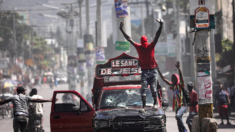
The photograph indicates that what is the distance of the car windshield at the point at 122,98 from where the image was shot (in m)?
10.1

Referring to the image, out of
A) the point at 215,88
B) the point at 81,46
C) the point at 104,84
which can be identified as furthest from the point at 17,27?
the point at 104,84

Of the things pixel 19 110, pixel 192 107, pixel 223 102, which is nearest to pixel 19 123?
pixel 19 110

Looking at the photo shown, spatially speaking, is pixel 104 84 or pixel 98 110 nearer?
pixel 98 110

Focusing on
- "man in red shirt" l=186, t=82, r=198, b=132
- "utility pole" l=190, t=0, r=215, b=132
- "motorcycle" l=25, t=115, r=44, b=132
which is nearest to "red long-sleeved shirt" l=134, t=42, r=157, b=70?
"utility pole" l=190, t=0, r=215, b=132

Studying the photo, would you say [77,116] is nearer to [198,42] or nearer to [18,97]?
[18,97]

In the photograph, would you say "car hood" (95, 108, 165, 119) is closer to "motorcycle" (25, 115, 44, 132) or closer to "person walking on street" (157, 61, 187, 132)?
"person walking on street" (157, 61, 187, 132)

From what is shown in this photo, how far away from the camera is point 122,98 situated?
1025 centimetres

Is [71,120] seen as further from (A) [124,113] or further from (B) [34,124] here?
(B) [34,124]

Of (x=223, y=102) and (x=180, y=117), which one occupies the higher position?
(x=180, y=117)

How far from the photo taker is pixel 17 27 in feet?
242

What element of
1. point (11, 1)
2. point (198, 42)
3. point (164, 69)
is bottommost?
point (164, 69)

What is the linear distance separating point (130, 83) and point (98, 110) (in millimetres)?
2171

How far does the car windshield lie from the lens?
10.1 m

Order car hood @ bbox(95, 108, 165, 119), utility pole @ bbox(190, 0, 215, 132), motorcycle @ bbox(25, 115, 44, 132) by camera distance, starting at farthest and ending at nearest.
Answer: motorcycle @ bbox(25, 115, 44, 132) < utility pole @ bbox(190, 0, 215, 132) < car hood @ bbox(95, 108, 165, 119)
